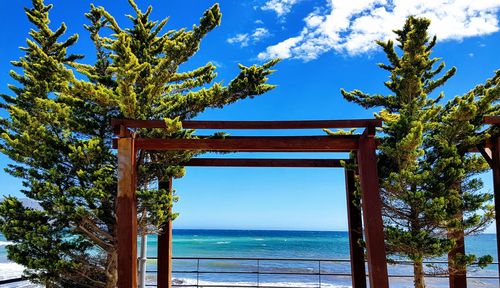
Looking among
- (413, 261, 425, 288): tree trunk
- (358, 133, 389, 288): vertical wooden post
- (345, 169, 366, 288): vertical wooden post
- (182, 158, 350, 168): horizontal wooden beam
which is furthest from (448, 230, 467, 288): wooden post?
(182, 158, 350, 168): horizontal wooden beam

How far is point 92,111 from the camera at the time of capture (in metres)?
7.15

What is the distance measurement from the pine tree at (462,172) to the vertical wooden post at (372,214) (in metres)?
1.19

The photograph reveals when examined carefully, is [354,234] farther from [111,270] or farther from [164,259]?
[111,270]

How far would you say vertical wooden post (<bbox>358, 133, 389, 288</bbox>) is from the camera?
5.21m

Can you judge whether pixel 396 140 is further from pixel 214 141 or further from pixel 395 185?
pixel 214 141

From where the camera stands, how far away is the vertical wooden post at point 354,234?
6.66 m

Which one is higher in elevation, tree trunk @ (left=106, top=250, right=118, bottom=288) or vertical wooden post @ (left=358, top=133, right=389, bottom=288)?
vertical wooden post @ (left=358, top=133, right=389, bottom=288)

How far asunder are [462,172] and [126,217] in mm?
4286

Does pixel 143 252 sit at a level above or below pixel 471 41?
below

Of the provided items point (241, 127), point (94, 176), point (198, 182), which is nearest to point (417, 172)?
point (241, 127)

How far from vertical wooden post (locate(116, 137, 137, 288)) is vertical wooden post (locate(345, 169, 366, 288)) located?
123 inches

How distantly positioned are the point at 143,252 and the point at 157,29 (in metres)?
3.99

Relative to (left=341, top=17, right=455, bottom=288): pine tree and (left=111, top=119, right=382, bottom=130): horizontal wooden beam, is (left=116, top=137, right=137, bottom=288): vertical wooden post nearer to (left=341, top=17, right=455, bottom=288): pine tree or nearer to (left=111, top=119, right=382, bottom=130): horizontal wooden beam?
(left=111, top=119, right=382, bottom=130): horizontal wooden beam

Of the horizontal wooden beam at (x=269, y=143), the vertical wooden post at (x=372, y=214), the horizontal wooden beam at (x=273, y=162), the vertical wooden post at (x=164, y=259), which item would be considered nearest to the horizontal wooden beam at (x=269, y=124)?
the horizontal wooden beam at (x=269, y=143)
